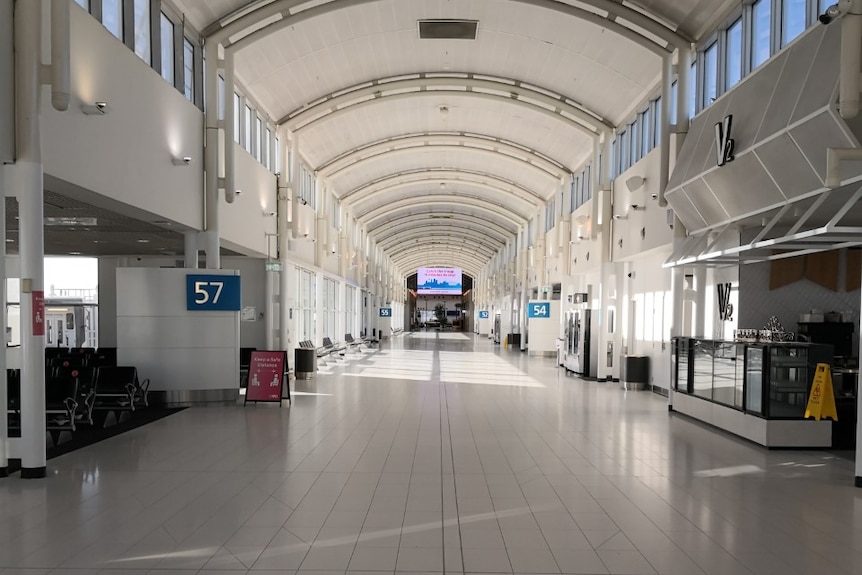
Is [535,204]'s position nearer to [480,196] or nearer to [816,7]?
[480,196]

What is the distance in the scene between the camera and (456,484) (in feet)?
21.6

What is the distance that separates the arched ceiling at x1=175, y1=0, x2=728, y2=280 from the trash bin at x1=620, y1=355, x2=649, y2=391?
6104 millimetres

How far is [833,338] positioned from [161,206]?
10.7 metres

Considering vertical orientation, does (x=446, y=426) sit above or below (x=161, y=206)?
below

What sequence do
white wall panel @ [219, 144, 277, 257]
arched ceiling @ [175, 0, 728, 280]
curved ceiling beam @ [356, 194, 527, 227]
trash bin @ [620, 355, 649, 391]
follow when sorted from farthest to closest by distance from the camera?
curved ceiling beam @ [356, 194, 527, 227], trash bin @ [620, 355, 649, 391], white wall panel @ [219, 144, 277, 257], arched ceiling @ [175, 0, 728, 280]

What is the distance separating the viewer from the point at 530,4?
12469mm

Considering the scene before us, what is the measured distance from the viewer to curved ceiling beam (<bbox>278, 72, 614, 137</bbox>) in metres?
17.2

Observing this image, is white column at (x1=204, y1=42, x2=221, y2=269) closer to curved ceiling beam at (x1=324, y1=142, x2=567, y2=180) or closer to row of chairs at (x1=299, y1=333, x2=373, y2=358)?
row of chairs at (x1=299, y1=333, x2=373, y2=358)

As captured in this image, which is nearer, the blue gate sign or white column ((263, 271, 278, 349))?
white column ((263, 271, 278, 349))

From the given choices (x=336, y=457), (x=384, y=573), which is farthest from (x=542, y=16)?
(x=384, y=573)

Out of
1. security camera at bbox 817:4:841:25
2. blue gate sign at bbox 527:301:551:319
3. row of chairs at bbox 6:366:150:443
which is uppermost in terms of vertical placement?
security camera at bbox 817:4:841:25

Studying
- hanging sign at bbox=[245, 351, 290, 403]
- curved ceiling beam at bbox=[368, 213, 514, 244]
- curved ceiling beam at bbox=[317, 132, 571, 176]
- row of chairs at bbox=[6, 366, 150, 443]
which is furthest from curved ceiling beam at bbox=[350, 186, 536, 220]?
row of chairs at bbox=[6, 366, 150, 443]

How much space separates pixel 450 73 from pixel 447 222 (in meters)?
28.6

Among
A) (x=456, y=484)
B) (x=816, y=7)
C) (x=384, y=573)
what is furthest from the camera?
(x=816, y=7)
